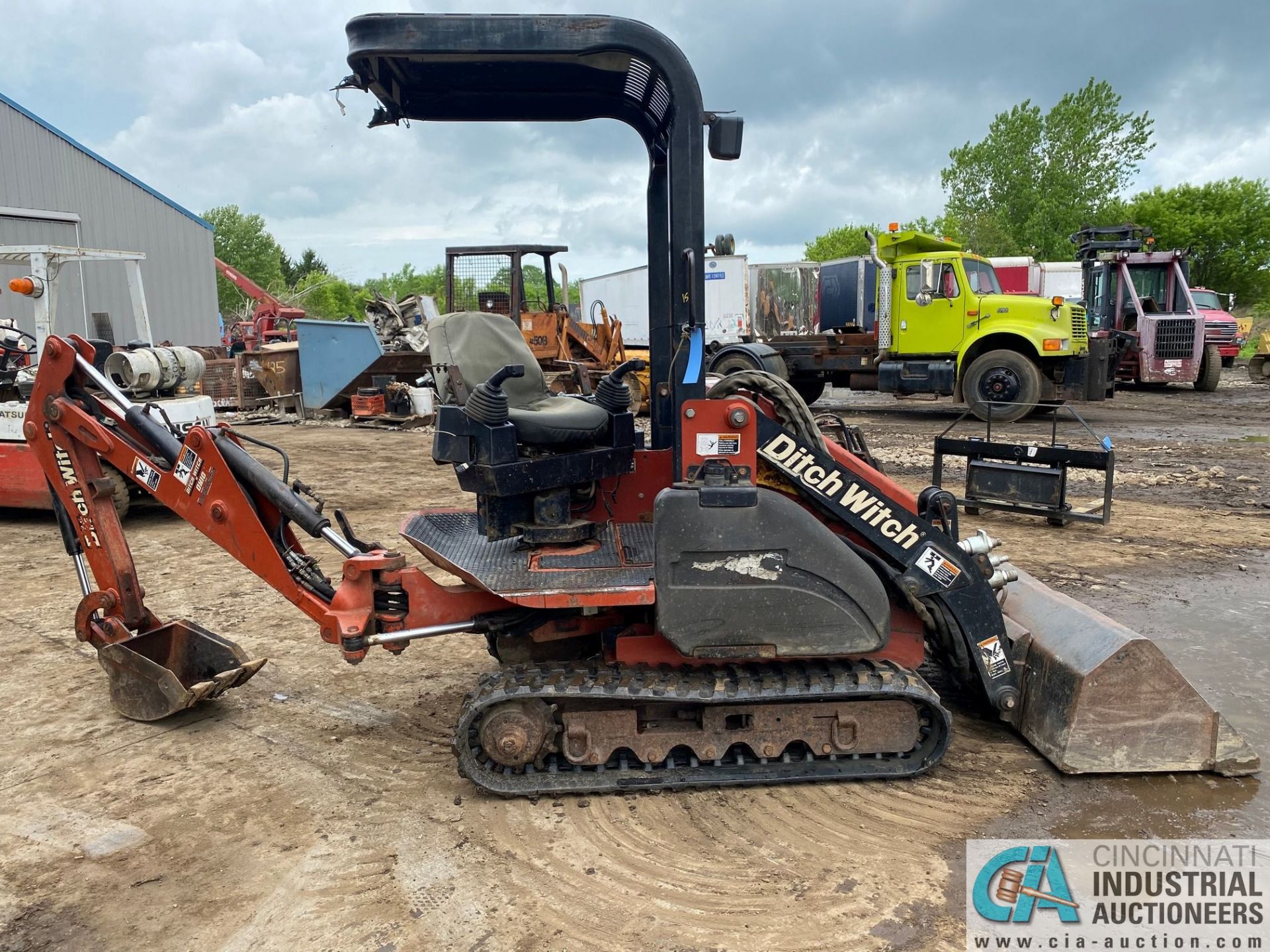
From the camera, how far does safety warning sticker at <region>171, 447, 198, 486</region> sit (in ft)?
11.6

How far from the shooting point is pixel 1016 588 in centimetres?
414

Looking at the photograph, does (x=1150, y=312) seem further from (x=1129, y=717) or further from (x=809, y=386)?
(x=1129, y=717)

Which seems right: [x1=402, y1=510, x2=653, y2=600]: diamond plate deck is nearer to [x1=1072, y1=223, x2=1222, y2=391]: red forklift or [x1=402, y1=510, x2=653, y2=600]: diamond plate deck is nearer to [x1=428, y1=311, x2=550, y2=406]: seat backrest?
[x1=428, y1=311, x2=550, y2=406]: seat backrest

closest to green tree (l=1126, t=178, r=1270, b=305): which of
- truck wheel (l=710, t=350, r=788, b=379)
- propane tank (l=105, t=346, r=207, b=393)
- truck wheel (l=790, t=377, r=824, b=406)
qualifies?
truck wheel (l=790, t=377, r=824, b=406)

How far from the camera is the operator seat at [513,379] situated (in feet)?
11.1

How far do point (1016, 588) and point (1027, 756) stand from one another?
92cm

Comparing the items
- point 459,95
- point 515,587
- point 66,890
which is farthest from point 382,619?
point 459,95

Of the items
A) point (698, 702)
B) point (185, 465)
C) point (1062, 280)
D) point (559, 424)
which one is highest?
point (1062, 280)

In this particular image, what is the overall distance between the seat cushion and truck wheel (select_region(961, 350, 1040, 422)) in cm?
1137

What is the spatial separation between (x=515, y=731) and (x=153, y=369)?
6.09 meters

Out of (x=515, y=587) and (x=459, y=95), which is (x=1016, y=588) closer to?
(x=515, y=587)

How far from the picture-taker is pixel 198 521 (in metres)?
3.56

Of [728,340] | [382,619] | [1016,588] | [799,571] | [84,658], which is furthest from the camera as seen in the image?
[728,340]

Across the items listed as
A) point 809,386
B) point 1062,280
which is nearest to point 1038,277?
point 1062,280
